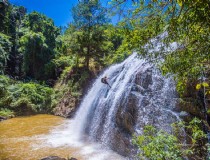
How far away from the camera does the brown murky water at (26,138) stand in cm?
618

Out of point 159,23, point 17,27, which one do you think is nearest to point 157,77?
point 159,23

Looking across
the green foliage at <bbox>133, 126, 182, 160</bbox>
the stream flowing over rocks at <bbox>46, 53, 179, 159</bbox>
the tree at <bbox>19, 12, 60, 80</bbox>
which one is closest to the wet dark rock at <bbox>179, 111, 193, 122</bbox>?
the stream flowing over rocks at <bbox>46, 53, 179, 159</bbox>

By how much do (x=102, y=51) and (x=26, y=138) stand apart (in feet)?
28.2

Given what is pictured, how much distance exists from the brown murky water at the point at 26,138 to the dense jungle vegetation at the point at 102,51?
195 cm

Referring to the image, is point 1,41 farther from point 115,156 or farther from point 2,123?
point 115,156

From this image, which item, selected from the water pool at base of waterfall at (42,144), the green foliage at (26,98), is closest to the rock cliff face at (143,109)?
the water pool at base of waterfall at (42,144)

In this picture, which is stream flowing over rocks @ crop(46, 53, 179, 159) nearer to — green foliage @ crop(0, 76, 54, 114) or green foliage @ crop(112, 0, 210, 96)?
green foliage @ crop(112, 0, 210, 96)

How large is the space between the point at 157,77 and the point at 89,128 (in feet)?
13.3

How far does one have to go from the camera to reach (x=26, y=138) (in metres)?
7.86

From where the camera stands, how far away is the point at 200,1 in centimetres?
199

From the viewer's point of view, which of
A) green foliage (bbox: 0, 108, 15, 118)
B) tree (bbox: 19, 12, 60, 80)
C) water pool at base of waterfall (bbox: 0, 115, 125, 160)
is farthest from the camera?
tree (bbox: 19, 12, 60, 80)

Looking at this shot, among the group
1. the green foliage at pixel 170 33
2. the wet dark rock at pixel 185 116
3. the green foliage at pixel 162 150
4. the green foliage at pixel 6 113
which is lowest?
the green foliage at pixel 6 113

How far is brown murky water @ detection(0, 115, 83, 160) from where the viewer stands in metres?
6.18

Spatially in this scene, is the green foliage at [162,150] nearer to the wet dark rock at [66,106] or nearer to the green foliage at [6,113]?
the wet dark rock at [66,106]
